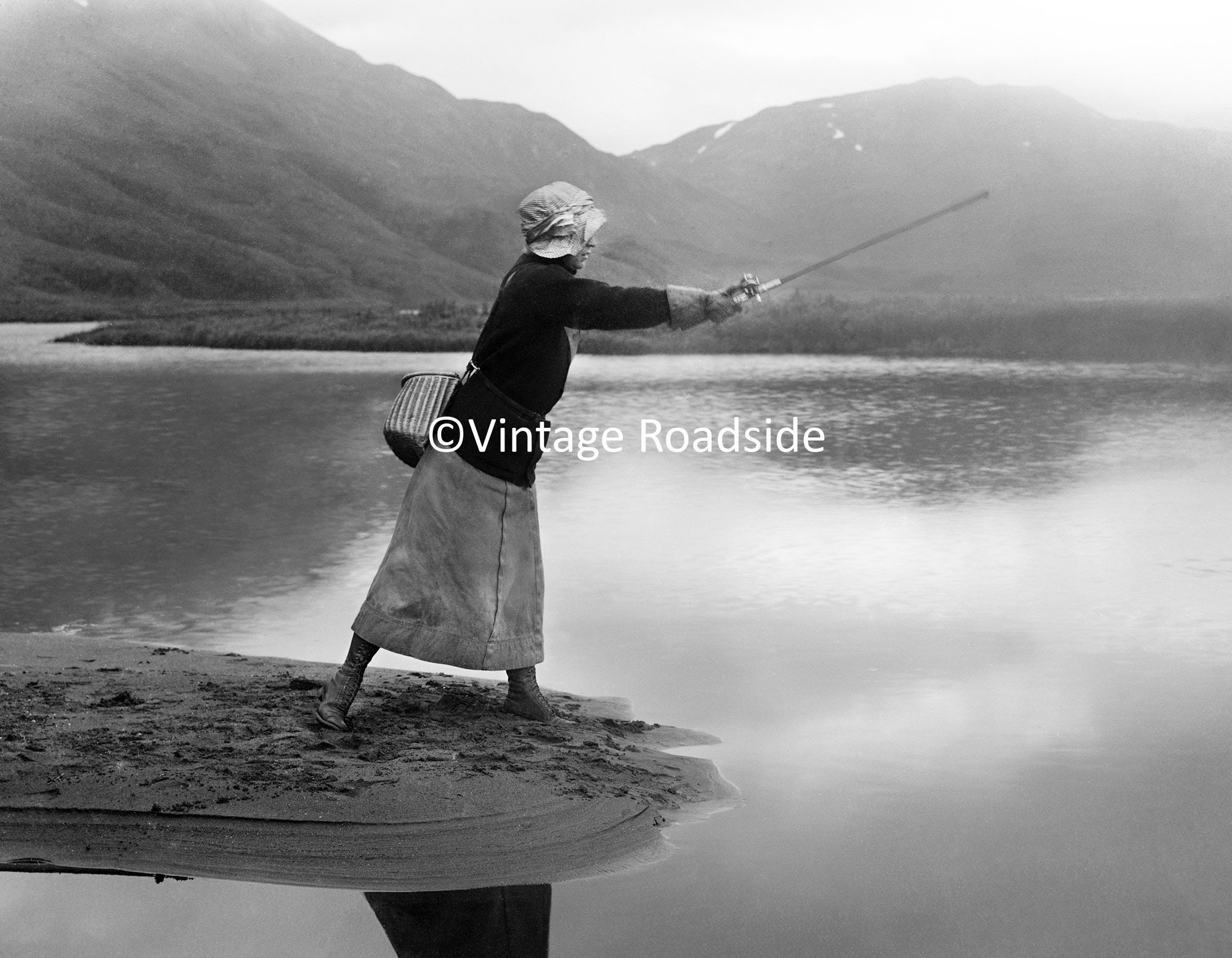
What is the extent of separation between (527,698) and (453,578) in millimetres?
498

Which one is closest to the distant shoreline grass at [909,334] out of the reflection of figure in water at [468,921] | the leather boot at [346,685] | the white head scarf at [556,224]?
the white head scarf at [556,224]

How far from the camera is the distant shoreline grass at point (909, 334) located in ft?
98.7

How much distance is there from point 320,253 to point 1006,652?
19648cm

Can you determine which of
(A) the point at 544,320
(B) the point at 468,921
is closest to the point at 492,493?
(A) the point at 544,320

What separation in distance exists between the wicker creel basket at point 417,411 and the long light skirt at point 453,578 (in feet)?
0.26

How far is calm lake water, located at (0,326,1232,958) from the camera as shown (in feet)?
12.4

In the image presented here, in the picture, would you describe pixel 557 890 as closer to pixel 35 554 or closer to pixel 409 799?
pixel 409 799

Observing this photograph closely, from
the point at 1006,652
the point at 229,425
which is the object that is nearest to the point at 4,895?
the point at 1006,652

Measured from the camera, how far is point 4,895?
12.4 ft

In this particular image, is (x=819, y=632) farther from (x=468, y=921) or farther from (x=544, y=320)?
(x=468, y=921)

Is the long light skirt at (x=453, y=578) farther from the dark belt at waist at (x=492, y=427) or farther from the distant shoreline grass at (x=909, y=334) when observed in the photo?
the distant shoreline grass at (x=909, y=334)

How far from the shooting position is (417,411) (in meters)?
5.28

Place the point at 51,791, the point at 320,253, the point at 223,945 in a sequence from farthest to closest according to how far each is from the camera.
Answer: the point at 320,253 → the point at 51,791 → the point at 223,945

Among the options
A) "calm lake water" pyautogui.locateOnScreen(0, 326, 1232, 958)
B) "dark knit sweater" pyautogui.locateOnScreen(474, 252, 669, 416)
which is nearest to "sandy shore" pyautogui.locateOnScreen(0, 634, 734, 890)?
"calm lake water" pyautogui.locateOnScreen(0, 326, 1232, 958)
